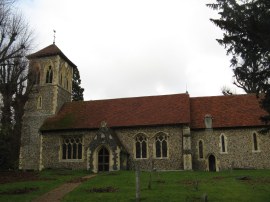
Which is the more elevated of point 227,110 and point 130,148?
point 227,110

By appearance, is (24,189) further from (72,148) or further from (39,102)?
(39,102)

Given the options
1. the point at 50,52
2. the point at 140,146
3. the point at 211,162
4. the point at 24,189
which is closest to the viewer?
the point at 24,189

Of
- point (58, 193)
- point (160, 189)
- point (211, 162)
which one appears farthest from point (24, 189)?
point (211, 162)

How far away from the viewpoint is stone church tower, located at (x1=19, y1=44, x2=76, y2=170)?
111 ft

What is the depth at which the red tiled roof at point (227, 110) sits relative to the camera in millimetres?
30125

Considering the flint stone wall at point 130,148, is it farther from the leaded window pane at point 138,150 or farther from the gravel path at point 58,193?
the gravel path at point 58,193

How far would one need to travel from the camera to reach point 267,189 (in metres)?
17.5

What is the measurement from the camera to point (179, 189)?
58.6 ft

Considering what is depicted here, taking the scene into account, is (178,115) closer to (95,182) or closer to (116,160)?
(116,160)

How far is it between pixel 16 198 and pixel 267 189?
1214 cm

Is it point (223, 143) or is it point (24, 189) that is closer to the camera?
point (24, 189)

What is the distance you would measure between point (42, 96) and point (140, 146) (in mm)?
12268

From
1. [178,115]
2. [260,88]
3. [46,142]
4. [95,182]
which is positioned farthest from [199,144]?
[260,88]

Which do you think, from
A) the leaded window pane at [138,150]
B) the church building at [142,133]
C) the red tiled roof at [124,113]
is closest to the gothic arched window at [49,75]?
the church building at [142,133]
